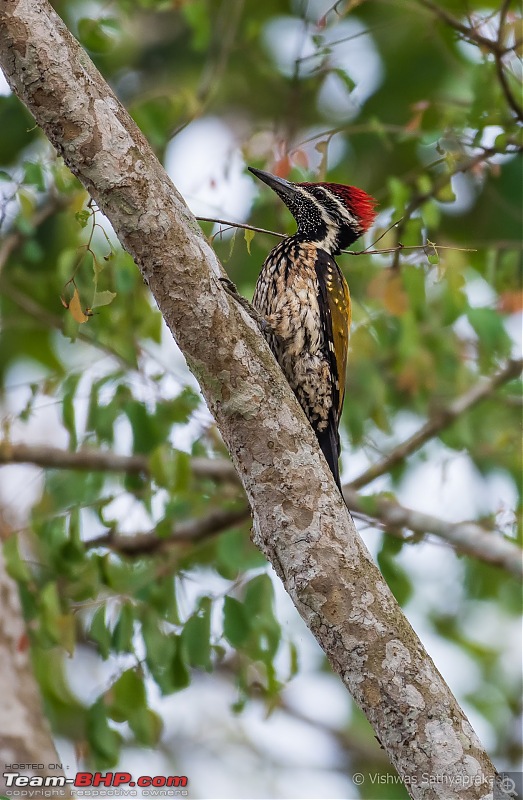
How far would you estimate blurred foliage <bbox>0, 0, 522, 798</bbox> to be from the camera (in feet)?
12.3

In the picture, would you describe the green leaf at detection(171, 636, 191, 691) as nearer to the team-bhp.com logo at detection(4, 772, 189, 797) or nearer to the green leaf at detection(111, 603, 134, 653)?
the green leaf at detection(111, 603, 134, 653)

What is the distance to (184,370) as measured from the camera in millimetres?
4824

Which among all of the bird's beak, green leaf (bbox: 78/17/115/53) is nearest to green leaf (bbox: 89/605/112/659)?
the bird's beak

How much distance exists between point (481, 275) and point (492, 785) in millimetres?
3595

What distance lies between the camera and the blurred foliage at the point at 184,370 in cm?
374

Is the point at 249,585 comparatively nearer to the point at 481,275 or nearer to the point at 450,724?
the point at 450,724

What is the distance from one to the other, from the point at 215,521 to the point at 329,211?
160 cm

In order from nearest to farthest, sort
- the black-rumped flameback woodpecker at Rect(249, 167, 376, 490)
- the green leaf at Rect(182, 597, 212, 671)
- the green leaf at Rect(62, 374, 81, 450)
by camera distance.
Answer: the green leaf at Rect(182, 597, 212, 671) < the black-rumped flameback woodpecker at Rect(249, 167, 376, 490) < the green leaf at Rect(62, 374, 81, 450)

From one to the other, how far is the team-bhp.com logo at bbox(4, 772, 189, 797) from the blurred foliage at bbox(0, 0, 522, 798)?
0.19m

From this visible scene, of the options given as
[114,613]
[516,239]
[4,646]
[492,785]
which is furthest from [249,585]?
[516,239]

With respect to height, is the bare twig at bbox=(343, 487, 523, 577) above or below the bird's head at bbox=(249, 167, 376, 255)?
below

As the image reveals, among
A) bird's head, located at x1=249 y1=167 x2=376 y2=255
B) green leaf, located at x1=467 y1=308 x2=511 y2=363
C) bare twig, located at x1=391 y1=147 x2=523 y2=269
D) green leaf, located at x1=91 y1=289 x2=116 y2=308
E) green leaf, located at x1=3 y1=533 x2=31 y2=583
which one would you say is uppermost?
bare twig, located at x1=391 y1=147 x2=523 y2=269

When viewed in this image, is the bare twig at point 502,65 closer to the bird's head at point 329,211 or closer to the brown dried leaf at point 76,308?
the bird's head at point 329,211

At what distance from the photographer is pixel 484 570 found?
6246 millimetres
